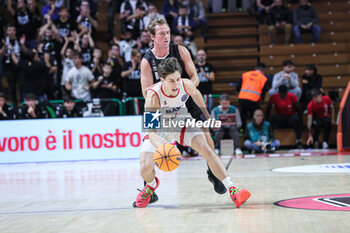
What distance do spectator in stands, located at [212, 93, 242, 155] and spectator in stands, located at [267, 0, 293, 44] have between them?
437cm

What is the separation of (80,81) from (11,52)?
227cm

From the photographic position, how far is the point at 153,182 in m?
5.66

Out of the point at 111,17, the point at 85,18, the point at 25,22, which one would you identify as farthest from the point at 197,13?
the point at 25,22

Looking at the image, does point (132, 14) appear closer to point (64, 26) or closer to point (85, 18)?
point (85, 18)

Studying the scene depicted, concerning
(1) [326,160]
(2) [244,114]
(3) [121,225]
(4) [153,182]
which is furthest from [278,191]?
(2) [244,114]

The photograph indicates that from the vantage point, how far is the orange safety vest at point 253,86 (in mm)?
12219

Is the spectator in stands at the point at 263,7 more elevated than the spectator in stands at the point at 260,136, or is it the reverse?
the spectator in stands at the point at 263,7

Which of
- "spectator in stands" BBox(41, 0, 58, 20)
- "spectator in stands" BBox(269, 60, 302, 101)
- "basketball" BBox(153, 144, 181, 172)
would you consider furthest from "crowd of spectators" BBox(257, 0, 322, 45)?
"basketball" BBox(153, 144, 181, 172)

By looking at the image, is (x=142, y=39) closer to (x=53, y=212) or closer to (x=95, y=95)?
(x=95, y=95)

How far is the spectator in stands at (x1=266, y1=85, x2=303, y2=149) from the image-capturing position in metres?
12.4

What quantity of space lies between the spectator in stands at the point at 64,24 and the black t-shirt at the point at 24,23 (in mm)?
851

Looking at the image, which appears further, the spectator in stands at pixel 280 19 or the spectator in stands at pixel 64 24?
the spectator in stands at pixel 280 19

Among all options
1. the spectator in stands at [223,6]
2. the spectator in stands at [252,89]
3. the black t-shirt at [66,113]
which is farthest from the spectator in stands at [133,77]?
the spectator in stands at [223,6]

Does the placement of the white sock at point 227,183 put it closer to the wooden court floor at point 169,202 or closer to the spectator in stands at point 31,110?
the wooden court floor at point 169,202
